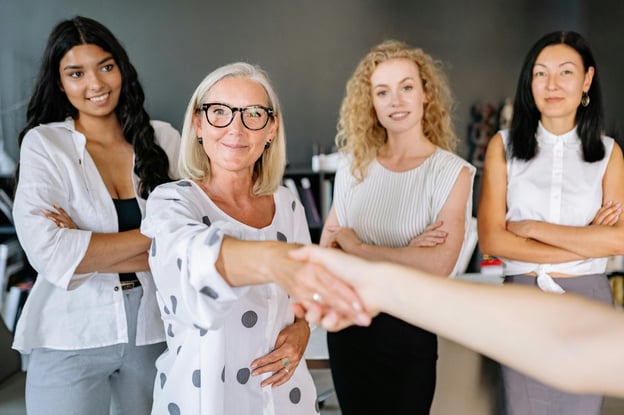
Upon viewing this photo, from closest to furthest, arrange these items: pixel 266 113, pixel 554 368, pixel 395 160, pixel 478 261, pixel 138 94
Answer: pixel 554 368
pixel 266 113
pixel 138 94
pixel 395 160
pixel 478 261

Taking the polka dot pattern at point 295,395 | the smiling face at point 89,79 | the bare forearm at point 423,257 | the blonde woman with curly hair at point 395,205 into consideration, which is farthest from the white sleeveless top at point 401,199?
the smiling face at point 89,79

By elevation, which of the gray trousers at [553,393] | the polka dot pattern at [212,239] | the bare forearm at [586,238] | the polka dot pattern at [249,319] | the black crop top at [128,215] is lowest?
the gray trousers at [553,393]

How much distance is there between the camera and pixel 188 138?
69.6 inches

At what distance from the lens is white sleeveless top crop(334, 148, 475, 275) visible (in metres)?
2.28

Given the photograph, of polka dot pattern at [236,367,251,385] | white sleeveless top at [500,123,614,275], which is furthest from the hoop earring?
polka dot pattern at [236,367,251,385]

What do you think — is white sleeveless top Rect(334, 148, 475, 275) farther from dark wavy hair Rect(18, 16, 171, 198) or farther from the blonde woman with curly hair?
dark wavy hair Rect(18, 16, 171, 198)

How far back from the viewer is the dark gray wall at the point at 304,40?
5336mm

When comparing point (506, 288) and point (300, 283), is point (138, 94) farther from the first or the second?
point (506, 288)

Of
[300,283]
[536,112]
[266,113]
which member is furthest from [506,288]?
[536,112]

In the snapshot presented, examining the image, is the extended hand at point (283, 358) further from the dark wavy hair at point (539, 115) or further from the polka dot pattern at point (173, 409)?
the dark wavy hair at point (539, 115)

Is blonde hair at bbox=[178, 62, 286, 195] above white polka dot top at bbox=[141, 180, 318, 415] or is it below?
above

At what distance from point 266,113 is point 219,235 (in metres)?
0.55

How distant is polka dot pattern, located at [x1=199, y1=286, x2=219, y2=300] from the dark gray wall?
173 inches

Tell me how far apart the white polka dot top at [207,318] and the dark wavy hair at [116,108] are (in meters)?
0.56
